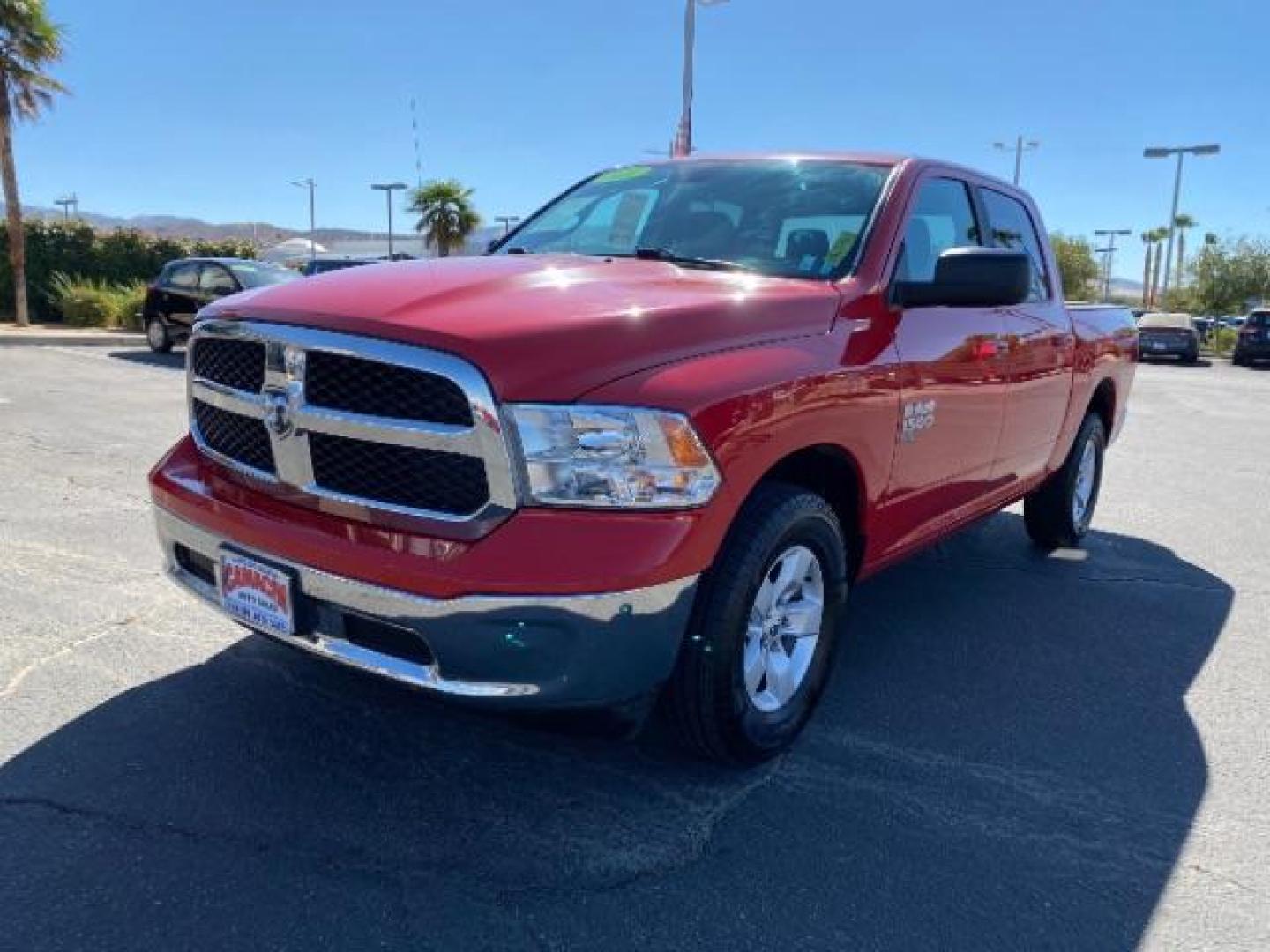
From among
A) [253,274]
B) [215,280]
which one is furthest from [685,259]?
[215,280]

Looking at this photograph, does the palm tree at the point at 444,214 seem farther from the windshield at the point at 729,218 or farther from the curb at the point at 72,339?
the windshield at the point at 729,218

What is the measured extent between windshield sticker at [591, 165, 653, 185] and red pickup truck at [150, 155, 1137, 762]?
0.51m

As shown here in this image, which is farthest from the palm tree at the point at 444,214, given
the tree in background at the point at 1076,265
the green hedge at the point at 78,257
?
the tree in background at the point at 1076,265

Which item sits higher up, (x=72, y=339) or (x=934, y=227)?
(x=934, y=227)

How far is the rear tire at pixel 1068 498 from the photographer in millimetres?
5590

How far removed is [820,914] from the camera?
2.42 metres

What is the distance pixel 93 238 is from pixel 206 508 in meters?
25.6

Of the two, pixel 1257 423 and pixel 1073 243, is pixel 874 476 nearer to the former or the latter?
pixel 1257 423

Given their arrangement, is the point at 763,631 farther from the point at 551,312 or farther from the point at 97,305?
the point at 97,305

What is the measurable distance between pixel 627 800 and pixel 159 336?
15.7 meters

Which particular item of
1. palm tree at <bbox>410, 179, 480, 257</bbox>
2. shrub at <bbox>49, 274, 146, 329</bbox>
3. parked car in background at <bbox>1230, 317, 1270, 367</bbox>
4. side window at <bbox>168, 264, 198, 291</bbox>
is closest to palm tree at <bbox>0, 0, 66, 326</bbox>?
shrub at <bbox>49, 274, 146, 329</bbox>

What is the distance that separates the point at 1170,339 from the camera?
27172mm

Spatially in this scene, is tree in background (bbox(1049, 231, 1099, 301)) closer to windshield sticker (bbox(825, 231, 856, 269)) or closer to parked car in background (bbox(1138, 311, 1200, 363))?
parked car in background (bbox(1138, 311, 1200, 363))

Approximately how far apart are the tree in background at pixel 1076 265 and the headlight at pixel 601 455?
59674 millimetres
